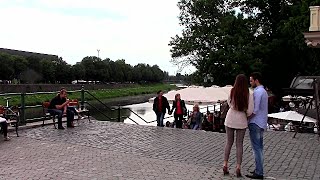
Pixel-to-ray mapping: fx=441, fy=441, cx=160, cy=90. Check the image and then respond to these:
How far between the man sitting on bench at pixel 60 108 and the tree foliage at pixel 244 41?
17598 mm

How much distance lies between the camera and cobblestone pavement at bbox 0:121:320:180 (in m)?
7.84

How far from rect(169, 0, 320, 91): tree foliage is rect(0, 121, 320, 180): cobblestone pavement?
Result: 17.3m

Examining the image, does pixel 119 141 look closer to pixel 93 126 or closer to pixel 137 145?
pixel 137 145

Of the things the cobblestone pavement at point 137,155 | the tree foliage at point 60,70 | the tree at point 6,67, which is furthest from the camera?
the tree foliage at point 60,70

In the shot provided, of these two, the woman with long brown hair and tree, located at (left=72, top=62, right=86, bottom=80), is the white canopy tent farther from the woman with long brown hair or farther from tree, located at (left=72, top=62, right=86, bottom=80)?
tree, located at (left=72, top=62, right=86, bottom=80)

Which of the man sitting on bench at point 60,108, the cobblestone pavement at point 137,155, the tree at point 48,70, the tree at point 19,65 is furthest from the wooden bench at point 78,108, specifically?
the tree at point 48,70

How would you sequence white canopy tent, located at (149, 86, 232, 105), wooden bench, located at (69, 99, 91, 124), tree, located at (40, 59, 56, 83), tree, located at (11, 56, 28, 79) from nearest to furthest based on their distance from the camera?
wooden bench, located at (69, 99, 91, 124)
white canopy tent, located at (149, 86, 232, 105)
tree, located at (11, 56, 28, 79)
tree, located at (40, 59, 56, 83)

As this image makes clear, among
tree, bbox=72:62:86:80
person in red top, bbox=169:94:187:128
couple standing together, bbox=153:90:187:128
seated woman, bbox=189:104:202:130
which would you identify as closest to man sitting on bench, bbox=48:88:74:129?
couple standing together, bbox=153:90:187:128

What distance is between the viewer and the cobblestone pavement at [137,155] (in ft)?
25.7

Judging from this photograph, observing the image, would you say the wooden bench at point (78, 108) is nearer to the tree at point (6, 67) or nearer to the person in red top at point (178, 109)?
the person in red top at point (178, 109)

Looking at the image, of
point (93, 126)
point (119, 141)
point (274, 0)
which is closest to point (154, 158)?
point (119, 141)

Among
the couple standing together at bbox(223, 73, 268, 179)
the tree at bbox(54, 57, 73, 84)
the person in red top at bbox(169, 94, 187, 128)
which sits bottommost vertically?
the person in red top at bbox(169, 94, 187, 128)

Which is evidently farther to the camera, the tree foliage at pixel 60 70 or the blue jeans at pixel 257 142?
the tree foliage at pixel 60 70

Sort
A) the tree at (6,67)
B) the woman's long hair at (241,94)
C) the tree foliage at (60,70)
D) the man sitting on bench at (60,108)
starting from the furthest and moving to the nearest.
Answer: the tree foliage at (60,70) < the tree at (6,67) < the man sitting on bench at (60,108) < the woman's long hair at (241,94)
